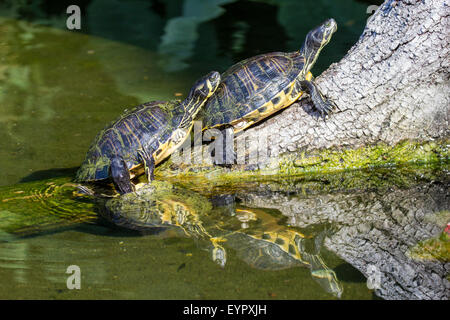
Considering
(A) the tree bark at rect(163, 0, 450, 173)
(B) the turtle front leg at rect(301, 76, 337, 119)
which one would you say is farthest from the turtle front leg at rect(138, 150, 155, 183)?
(B) the turtle front leg at rect(301, 76, 337, 119)

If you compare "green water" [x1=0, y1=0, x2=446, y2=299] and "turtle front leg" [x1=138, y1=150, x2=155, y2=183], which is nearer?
"green water" [x1=0, y1=0, x2=446, y2=299]

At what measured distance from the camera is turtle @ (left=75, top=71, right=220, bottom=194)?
152 inches

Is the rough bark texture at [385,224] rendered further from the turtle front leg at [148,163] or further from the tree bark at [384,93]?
the turtle front leg at [148,163]

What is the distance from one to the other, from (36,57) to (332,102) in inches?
189

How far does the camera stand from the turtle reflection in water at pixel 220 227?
2.98m

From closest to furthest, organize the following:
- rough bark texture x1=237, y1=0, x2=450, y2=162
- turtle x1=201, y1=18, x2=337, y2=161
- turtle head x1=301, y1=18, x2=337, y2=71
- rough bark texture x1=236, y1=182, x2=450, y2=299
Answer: rough bark texture x1=236, y1=182, x2=450, y2=299 < rough bark texture x1=237, y1=0, x2=450, y2=162 < turtle x1=201, y1=18, x2=337, y2=161 < turtle head x1=301, y1=18, x2=337, y2=71

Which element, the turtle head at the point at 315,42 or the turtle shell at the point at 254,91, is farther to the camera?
the turtle head at the point at 315,42

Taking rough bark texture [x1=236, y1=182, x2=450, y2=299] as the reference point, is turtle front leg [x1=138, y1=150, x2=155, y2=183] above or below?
above

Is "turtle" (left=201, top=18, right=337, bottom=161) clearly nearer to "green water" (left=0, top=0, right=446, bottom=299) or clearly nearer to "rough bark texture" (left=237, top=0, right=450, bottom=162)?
"rough bark texture" (left=237, top=0, right=450, bottom=162)

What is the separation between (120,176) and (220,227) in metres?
0.90

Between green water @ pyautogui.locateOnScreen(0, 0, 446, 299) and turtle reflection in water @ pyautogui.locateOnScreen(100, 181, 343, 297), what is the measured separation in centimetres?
7

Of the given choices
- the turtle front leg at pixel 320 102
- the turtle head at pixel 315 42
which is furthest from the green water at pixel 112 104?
the turtle head at pixel 315 42

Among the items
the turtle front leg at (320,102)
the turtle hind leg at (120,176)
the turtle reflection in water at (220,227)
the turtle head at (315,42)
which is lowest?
the turtle reflection in water at (220,227)

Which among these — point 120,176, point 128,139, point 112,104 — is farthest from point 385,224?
point 112,104
